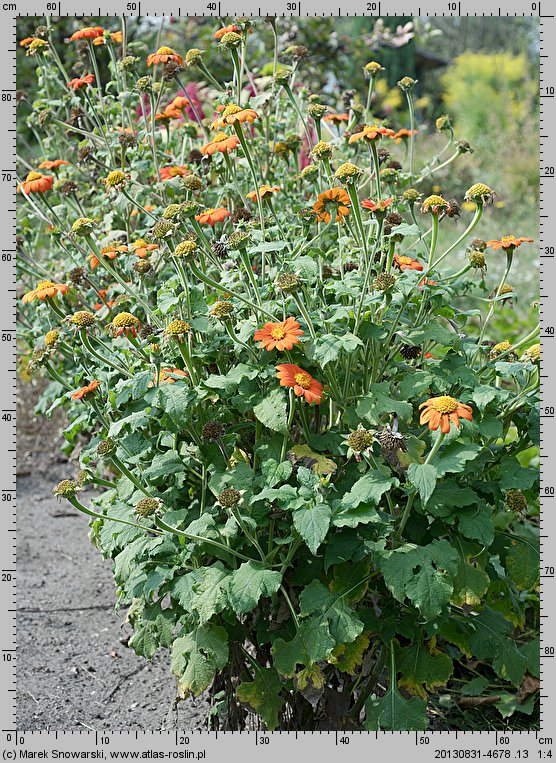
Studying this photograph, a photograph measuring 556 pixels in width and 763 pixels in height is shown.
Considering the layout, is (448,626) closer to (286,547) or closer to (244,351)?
(286,547)

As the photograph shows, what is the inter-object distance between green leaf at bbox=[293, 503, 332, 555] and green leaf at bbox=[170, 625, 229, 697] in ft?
1.25

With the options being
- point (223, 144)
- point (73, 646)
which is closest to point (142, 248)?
point (223, 144)

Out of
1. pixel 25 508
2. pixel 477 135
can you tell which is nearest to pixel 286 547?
pixel 25 508

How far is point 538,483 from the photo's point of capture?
2141mm

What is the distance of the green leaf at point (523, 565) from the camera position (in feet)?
6.73

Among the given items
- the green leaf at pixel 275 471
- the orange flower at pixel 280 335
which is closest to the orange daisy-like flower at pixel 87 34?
the orange flower at pixel 280 335

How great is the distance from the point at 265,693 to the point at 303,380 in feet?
2.57

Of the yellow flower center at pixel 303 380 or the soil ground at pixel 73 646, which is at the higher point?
the yellow flower center at pixel 303 380

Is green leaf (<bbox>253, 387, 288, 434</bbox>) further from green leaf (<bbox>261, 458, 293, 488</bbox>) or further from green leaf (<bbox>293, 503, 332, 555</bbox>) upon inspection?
green leaf (<bbox>293, 503, 332, 555</bbox>)

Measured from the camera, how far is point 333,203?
2.09m

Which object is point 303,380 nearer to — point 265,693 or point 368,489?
point 368,489

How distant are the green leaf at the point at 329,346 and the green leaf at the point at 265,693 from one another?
0.79 meters

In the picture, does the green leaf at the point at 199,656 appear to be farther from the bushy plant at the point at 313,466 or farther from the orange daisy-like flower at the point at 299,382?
the orange daisy-like flower at the point at 299,382

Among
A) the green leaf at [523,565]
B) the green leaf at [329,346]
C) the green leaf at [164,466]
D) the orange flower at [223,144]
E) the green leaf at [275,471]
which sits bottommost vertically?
the green leaf at [523,565]
